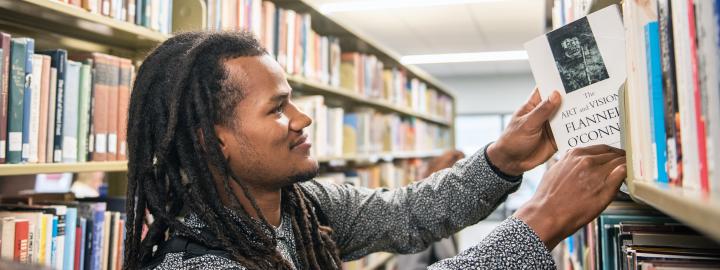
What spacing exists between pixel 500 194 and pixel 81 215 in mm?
1012

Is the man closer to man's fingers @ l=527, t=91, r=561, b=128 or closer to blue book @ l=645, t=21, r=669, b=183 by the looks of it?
man's fingers @ l=527, t=91, r=561, b=128

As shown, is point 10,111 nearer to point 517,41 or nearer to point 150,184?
point 150,184

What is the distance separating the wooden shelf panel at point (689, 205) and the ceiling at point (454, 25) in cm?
352

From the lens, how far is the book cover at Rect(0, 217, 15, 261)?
122 centimetres

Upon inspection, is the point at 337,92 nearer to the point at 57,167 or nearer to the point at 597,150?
the point at 57,167

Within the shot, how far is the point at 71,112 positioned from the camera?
1375 mm

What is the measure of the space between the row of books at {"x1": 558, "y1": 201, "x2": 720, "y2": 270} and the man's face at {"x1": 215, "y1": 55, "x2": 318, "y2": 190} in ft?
1.86

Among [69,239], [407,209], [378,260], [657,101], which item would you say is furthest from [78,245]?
[378,260]

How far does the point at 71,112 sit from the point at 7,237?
31 cm

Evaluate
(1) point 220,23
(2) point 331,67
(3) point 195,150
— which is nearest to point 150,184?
(3) point 195,150

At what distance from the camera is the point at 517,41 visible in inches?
239

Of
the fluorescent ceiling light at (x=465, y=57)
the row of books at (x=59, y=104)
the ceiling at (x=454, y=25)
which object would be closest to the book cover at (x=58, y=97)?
the row of books at (x=59, y=104)

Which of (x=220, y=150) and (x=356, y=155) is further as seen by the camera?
(x=356, y=155)

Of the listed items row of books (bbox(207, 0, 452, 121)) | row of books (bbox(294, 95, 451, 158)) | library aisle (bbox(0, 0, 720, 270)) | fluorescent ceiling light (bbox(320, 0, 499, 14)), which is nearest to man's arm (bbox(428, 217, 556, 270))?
library aisle (bbox(0, 0, 720, 270))
